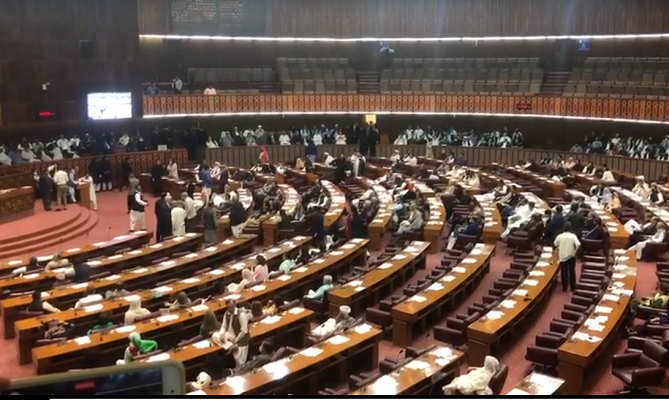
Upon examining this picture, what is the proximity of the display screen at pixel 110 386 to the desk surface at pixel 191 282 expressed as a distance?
31.1 feet

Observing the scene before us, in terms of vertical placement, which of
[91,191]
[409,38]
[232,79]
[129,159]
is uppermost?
[409,38]

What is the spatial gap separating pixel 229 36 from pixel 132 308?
Answer: 75.5ft

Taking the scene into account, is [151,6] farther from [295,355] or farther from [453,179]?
[295,355]

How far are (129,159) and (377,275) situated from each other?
16.6 meters

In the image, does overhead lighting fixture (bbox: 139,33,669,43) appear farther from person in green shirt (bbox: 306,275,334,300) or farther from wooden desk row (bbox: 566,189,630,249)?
person in green shirt (bbox: 306,275,334,300)

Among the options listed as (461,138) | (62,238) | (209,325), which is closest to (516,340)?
(209,325)

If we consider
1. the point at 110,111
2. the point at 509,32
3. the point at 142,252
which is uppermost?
the point at 509,32

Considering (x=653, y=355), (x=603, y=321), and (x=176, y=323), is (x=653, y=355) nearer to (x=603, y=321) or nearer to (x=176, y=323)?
(x=603, y=321)

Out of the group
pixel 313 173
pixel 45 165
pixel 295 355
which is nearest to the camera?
pixel 295 355

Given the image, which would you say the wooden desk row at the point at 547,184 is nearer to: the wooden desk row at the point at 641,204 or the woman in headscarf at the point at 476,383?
the wooden desk row at the point at 641,204

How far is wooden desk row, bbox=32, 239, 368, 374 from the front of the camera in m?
9.82

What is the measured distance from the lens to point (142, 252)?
15.7m

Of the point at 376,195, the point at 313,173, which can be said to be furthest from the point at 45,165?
the point at 376,195

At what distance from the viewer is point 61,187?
832 inches
